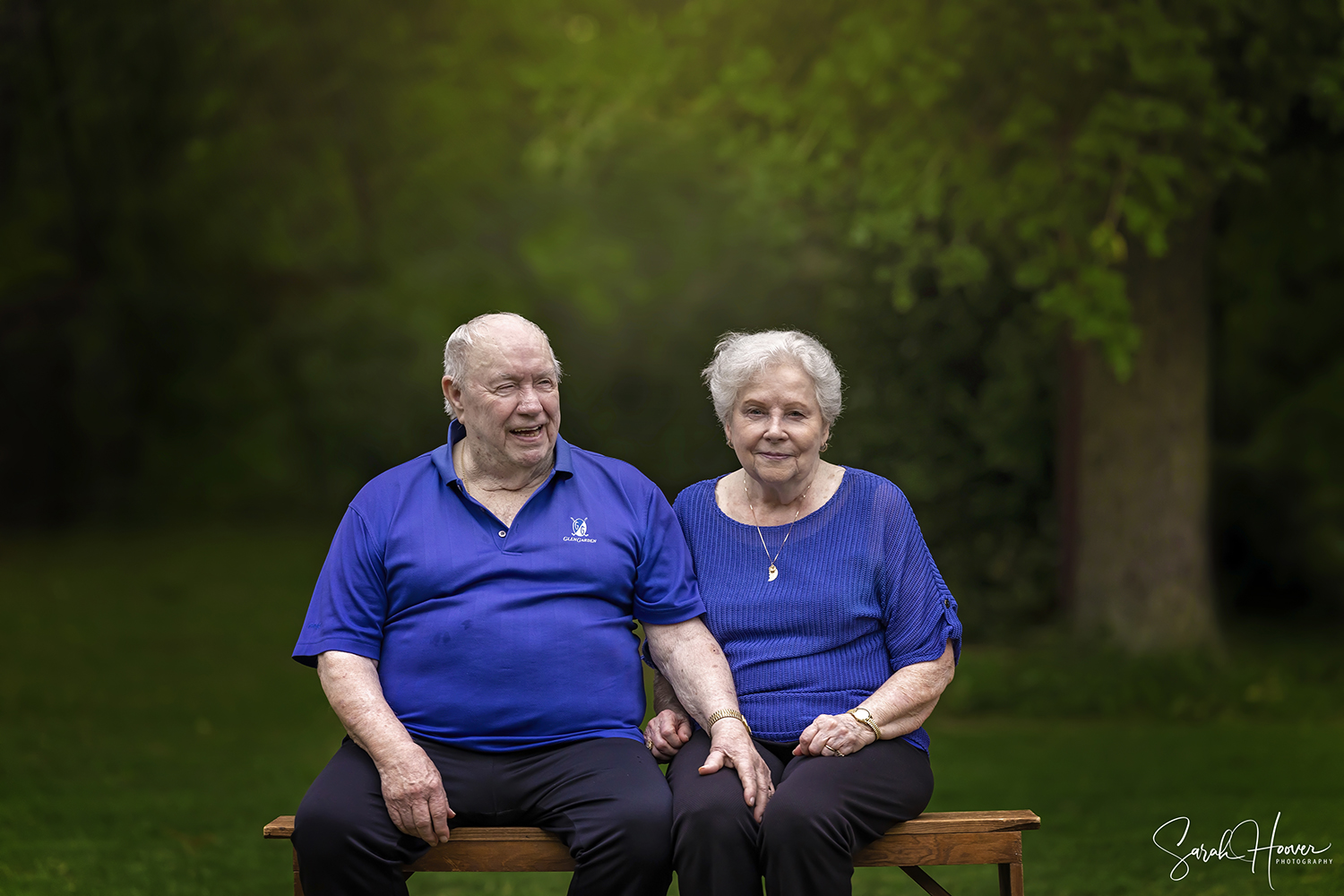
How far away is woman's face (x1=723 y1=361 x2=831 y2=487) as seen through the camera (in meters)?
3.21

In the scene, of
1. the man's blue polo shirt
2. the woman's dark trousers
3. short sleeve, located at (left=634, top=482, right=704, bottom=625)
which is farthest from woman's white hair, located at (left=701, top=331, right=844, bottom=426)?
the woman's dark trousers

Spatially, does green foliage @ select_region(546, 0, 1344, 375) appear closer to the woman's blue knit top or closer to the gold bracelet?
the woman's blue knit top

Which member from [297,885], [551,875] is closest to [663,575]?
[297,885]

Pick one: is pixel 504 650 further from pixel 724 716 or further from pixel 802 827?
pixel 802 827

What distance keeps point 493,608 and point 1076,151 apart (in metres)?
4.18

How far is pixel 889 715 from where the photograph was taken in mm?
3061

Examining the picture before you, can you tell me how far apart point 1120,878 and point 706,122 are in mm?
4844

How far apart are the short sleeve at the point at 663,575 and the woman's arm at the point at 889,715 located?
1.32ft

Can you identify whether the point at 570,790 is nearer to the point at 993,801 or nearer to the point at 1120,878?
the point at 1120,878

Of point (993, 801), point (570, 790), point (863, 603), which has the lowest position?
point (993, 801)

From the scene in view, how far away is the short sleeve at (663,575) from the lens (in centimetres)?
320

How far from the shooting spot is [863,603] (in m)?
3.18

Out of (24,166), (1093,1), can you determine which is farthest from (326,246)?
(1093,1)

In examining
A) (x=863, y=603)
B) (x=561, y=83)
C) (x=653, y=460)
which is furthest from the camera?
(x=653, y=460)
